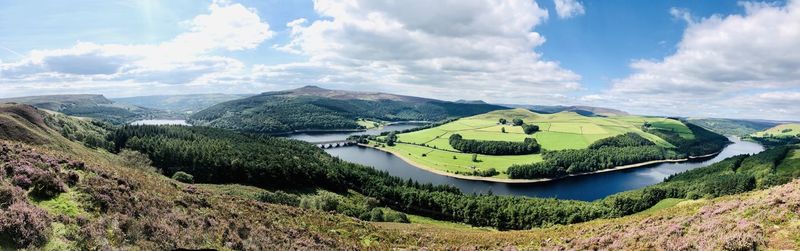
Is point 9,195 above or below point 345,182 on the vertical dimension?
above

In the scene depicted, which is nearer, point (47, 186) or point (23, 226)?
point (23, 226)

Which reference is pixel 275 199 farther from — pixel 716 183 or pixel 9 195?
pixel 716 183

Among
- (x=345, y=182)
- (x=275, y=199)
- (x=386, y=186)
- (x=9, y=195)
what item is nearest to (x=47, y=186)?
(x=9, y=195)

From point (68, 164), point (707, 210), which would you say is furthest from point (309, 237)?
point (707, 210)

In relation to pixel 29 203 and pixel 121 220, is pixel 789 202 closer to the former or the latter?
pixel 121 220

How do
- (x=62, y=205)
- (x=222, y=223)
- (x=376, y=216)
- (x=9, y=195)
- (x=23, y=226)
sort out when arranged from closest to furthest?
1. (x=23, y=226)
2. (x=9, y=195)
3. (x=62, y=205)
4. (x=222, y=223)
5. (x=376, y=216)

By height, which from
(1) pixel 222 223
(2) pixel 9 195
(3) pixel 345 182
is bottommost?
(3) pixel 345 182
